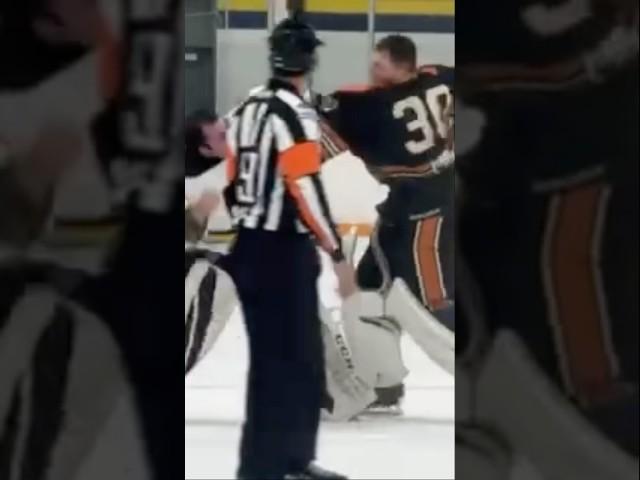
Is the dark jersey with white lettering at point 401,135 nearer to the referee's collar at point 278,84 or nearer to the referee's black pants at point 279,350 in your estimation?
the referee's collar at point 278,84

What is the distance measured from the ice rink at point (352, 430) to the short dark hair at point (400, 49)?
0.55 meters

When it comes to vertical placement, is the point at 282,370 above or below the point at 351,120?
below

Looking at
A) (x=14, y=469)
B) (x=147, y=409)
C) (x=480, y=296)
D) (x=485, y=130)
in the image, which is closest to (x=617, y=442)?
(x=480, y=296)

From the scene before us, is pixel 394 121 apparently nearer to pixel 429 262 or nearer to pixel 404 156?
pixel 404 156

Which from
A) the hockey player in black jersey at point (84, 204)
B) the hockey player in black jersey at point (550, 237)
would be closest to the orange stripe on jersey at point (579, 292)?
the hockey player in black jersey at point (550, 237)

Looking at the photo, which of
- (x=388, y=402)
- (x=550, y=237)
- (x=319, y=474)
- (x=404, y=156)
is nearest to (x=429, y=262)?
(x=404, y=156)

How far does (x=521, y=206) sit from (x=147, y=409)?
2.30ft

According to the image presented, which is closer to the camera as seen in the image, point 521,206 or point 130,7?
point 130,7

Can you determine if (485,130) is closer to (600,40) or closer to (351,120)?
(600,40)

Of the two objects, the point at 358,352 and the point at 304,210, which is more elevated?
the point at 304,210

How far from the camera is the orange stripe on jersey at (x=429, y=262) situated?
287 cm

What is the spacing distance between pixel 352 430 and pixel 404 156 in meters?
A: 0.70

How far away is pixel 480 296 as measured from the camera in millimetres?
2057

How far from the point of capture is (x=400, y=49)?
283cm
